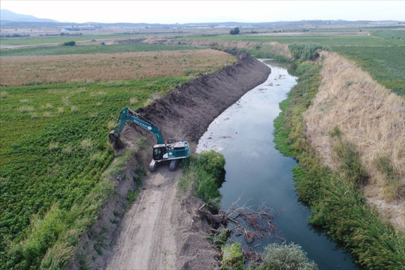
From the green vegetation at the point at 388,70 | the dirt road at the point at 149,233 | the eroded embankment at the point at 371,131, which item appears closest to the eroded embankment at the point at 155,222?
the dirt road at the point at 149,233

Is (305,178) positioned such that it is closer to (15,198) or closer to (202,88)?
(15,198)

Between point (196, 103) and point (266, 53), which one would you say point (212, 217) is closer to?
point (196, 103)

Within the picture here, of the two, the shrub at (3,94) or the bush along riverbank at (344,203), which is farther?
the shrub at (3,94)

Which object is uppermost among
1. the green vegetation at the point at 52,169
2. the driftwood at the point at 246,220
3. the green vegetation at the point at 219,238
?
the green vegetation at the point at 52,169

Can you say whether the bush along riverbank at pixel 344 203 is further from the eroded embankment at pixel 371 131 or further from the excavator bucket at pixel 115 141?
the excavator bucket at pixel 115 141

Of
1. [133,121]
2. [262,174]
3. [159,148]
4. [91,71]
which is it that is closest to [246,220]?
[262,174]

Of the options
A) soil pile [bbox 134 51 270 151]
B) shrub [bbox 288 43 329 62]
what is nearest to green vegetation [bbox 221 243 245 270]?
soil pile [bbox 134 51 270 151]
